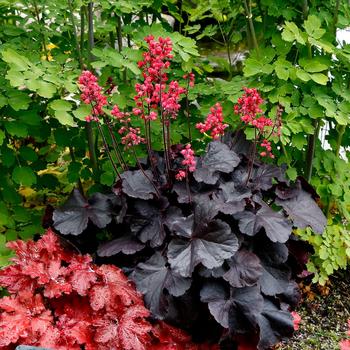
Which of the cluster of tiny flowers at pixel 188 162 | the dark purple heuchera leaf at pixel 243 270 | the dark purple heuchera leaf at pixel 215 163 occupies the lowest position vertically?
the dark purple heuchera leaf at pixel 243 270

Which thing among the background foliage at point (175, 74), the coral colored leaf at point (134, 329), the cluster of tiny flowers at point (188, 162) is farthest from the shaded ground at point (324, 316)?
the cluster of tiny flowers at point (188, 162)

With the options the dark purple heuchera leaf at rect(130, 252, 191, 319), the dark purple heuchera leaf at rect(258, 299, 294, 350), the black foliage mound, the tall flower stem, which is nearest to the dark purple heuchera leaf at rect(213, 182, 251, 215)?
the black foliage mound

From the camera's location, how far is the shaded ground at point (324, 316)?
302 cm

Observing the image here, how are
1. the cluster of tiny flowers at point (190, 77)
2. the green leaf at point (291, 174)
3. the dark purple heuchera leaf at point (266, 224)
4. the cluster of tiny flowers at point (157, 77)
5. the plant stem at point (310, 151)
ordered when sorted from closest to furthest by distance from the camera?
the cluster of tiny flowers at point (157, 77) → the dark purple heuchera leaf at point (266, 224) → the cluster of tiny flowers at point (190, 77) → the green leaf at point (291, 174) → the plant stem at point (310, 151)

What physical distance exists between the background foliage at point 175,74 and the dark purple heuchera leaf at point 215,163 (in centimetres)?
33

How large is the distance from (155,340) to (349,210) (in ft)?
5.96

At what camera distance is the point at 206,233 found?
90.1 inches

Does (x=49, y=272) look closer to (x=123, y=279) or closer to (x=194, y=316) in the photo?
(x=123, y=279)

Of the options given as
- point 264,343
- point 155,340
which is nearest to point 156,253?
point 155,340

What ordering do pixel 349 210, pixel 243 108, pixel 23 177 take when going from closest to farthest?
pixel 243 108
pixel 23 177
pixel 349 210

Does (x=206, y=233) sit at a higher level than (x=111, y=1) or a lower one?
lower

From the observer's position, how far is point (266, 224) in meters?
2.41

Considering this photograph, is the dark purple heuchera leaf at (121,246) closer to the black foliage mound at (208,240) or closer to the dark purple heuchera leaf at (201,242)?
the black foliage mound at (208,240)

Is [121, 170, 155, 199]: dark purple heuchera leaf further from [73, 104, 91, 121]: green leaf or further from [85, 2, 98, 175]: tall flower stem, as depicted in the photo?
[85, 2, 98, 175]: tall flower stem
